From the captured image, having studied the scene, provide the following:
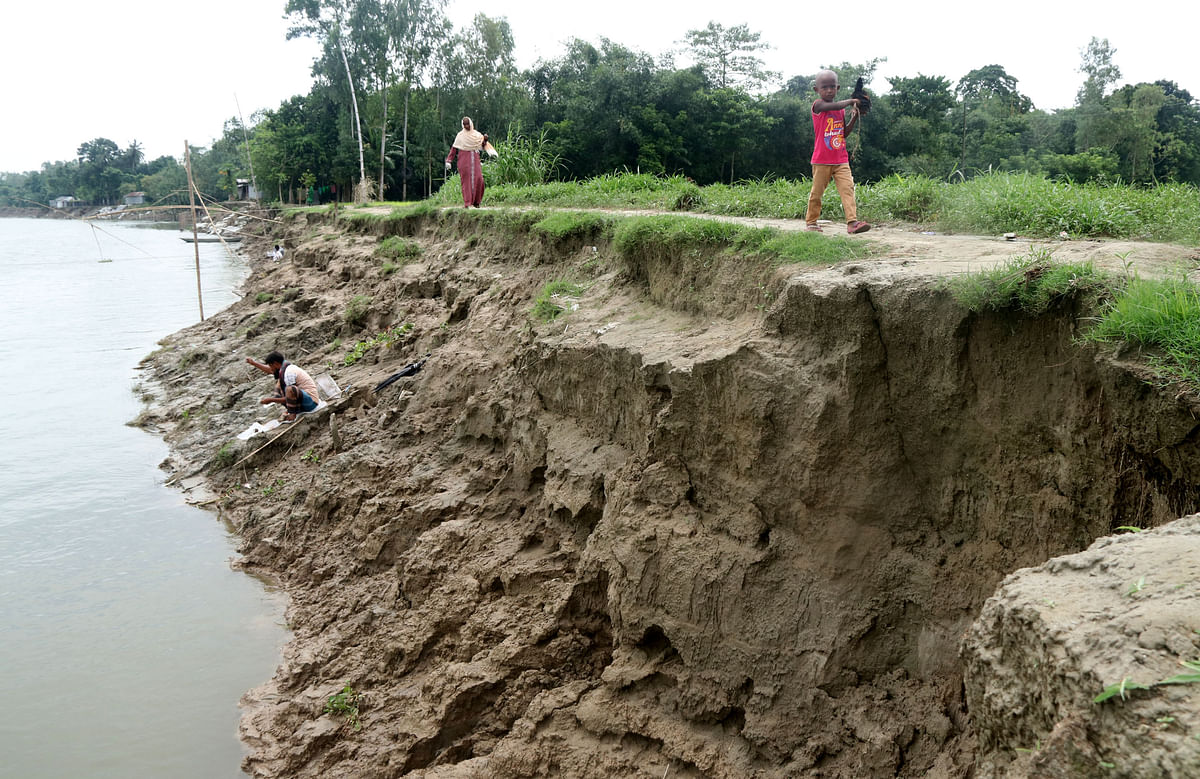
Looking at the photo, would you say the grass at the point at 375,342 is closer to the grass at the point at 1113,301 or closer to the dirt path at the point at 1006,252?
the dirt path at the point at 1006,252

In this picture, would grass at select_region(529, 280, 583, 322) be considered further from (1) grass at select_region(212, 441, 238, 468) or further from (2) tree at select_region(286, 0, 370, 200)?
(2) tree at select_region(286, 0, 370, 200)

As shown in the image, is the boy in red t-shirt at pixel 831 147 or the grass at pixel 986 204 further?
the boy in red t-shirt at pixel 831 147

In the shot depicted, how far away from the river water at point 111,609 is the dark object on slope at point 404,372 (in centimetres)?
240

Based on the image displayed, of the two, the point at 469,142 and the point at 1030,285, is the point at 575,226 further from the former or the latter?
the point at 469,142

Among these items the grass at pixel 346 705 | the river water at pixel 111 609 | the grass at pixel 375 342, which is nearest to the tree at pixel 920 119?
the grass at pixel 375 342

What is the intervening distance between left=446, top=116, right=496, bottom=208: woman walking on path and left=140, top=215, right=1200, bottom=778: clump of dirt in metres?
5.57

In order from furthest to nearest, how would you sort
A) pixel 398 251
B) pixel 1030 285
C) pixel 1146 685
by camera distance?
pixel 398 251, pixel 1030 285, pixel 1146 685

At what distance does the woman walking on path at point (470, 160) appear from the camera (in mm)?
12180

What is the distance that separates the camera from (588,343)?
6020 millimetres

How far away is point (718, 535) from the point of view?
4.62 meters

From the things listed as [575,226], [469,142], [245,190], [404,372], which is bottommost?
[404,372]

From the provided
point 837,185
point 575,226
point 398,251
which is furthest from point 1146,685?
point 398,251

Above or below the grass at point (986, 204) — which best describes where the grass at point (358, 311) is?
below

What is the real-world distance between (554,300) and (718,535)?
126 inches
